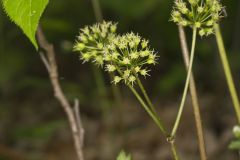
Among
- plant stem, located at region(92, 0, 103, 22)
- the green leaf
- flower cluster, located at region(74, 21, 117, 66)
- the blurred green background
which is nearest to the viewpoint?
the green leaf

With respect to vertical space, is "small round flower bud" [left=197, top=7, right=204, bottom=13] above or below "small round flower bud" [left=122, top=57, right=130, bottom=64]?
above

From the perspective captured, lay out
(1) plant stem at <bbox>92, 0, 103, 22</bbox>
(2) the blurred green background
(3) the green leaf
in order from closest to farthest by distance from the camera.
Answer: (3) the green leaf
(1) plant stem at <bbox>92, 0, 103, 22</bbox>
(2) the blurred green background

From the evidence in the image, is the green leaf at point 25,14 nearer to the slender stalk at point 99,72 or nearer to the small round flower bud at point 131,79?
the small round flower bud at point 131,79

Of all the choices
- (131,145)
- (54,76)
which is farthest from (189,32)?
(54,76)

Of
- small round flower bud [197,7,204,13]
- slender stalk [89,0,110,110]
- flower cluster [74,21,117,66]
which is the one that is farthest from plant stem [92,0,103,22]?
small round flower bud [197,7,204,13]

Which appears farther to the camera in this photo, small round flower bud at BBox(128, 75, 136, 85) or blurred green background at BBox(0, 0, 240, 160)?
blurred green background at BBox(0, 0, 240, 160)

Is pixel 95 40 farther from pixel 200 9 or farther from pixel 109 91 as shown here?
pixel 109 91

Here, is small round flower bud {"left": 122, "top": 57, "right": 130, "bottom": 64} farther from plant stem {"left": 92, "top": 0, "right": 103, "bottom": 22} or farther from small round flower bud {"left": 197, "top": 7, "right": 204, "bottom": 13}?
plant stem {"left": 92, "top": 0, "right": 103, "bottom": 22}

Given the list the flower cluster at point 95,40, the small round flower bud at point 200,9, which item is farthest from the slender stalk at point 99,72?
the small round flower bud at point 200,9

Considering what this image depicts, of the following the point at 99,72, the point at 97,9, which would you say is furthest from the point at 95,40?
the point at 99,72

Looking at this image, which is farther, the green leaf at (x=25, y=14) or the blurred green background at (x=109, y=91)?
the blurred green background at (x=109, y=91)
